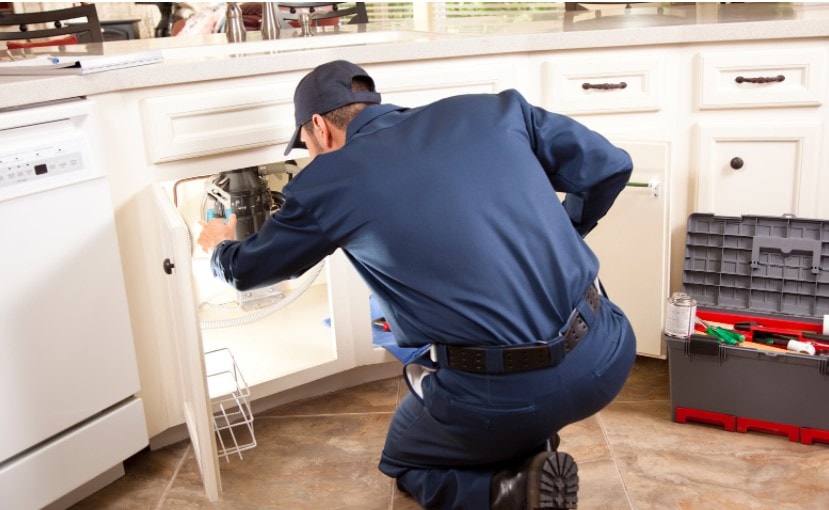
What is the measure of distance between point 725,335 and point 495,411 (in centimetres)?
86

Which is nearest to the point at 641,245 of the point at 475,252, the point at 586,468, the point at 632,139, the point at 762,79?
the point at 632,139

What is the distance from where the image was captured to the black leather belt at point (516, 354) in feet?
5.12

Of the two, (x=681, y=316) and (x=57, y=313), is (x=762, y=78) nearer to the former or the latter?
(x=681, y=316)

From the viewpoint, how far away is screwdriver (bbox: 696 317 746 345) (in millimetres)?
2184

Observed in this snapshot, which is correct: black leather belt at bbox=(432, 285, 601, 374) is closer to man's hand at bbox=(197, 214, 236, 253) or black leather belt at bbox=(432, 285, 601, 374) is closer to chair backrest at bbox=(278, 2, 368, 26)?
man's hand at bbox=(197, 214, 236, 253)

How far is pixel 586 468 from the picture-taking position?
6.75 feet

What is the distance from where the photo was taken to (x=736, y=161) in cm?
241

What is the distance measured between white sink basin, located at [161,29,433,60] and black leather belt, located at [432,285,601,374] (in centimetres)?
113

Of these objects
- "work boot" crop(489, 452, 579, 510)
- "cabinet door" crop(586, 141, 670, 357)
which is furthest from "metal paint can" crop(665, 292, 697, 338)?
"work boot" crop(489, 452, 579, 510)

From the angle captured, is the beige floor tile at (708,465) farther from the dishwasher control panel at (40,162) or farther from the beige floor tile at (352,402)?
the dishwasher control panel at (40,162)

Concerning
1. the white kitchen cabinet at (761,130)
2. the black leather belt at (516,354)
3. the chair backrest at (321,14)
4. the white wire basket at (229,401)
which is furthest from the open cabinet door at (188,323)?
the white kitchen cabinet at (761,130)

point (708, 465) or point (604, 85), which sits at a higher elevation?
point (604, 85)

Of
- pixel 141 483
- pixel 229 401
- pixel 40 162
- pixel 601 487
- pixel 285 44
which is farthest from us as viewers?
pixel 285 44

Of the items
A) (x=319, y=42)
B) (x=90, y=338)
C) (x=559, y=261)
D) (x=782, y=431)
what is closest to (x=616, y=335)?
(x=559, y=261)
